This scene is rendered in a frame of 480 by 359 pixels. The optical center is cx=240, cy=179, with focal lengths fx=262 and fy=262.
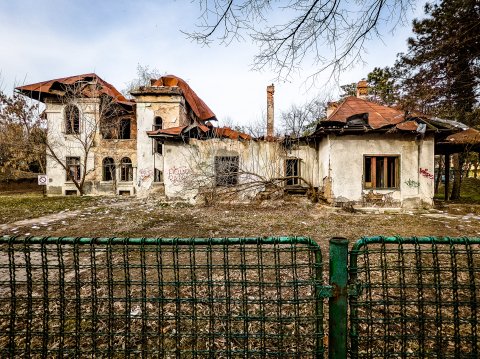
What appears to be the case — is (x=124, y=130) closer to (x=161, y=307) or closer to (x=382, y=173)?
(x=382, y=173)

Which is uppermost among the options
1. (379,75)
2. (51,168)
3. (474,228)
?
(379,75)

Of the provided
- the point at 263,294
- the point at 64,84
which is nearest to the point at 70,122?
the point at 64,84

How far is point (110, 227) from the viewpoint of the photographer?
24.4ft

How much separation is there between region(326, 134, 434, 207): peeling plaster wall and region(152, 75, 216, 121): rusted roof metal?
11.4 meters

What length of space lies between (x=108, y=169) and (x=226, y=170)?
11.3m

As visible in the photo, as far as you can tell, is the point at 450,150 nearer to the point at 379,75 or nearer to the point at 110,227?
the point at 379,75

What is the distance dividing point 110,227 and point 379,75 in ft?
85.2

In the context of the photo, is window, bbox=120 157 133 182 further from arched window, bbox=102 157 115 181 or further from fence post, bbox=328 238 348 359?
fence post, bbox=328 238 348 359

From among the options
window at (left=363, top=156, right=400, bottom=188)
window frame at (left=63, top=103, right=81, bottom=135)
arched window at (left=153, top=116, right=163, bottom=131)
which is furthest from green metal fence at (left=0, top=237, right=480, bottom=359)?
window frame at (left=63, top=103, right=81, bottom=135)

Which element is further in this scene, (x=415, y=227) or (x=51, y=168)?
(x=51, y=168)

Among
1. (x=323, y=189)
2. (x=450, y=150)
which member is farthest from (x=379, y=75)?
(x=323, y=189)

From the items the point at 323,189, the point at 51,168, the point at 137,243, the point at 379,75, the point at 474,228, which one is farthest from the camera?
the point at 379,75

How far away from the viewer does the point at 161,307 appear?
173 centimetres

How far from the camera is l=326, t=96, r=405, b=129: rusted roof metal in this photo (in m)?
10.9
